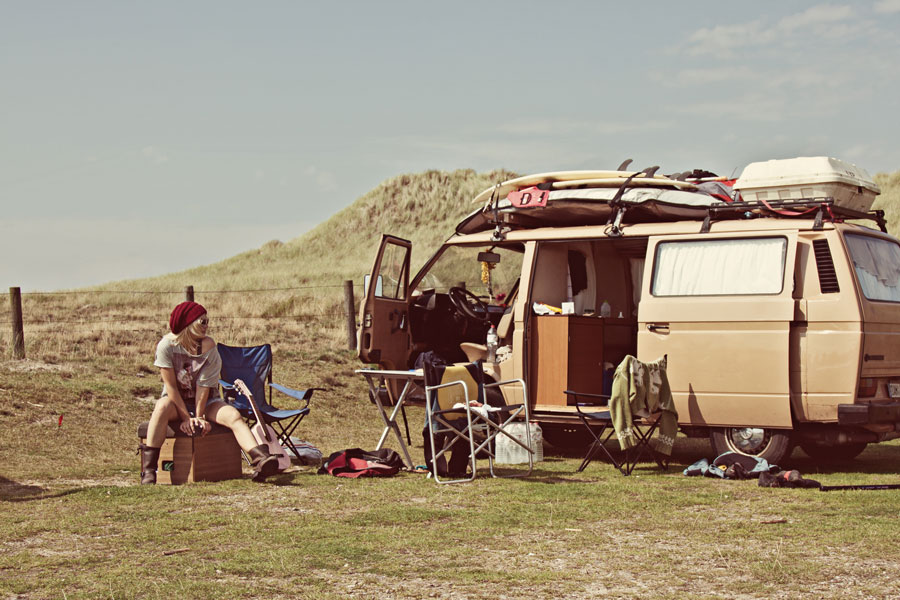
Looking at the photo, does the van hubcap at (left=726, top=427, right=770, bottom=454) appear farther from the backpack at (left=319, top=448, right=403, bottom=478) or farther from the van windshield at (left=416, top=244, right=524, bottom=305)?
the van windshield at (left=416, top=244, right=524, bottom=305)

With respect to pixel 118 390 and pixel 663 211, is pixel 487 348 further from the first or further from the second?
pixel 118 390

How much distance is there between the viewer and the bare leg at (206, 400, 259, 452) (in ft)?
24.8

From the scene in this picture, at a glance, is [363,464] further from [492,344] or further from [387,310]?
[387,310]

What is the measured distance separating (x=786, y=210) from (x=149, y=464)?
5.10m

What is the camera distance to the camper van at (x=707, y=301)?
7.84 metres

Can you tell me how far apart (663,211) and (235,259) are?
4751cm

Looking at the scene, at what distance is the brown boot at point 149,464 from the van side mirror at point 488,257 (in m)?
3.81

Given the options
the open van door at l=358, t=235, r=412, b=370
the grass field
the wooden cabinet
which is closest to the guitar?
the grass field

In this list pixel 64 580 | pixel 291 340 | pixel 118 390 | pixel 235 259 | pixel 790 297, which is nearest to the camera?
pixel 64 580

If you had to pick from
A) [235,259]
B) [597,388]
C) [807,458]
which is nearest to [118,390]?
[597,388]

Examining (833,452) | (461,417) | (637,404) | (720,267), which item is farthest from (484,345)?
(833,452)

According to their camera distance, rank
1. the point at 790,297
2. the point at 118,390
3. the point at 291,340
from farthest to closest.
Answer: the point at 291,340 < the point at 118,390 < the point at 790,297

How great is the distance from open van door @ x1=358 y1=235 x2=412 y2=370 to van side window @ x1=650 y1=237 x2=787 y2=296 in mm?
2588

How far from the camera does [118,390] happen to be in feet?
42.3
